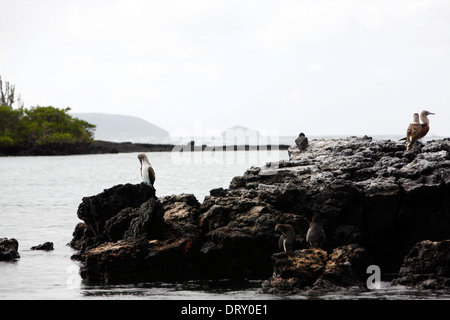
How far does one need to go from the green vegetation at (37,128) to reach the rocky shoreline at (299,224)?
82.6 metres

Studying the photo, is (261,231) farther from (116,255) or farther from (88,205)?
(88,205)

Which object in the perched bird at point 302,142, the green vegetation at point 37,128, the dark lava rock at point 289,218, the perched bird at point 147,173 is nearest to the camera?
the dark lava rock at point 289,218

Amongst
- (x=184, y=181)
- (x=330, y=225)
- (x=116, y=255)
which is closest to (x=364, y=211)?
(x=330, y=225)

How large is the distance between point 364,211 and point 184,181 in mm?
38496

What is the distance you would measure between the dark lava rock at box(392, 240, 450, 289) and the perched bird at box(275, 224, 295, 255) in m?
2.39

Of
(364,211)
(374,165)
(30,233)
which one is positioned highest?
(374,165)

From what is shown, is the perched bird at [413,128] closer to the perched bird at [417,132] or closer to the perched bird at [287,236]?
the perched bird at [417,132]

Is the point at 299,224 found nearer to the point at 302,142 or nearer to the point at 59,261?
the point at 302,142

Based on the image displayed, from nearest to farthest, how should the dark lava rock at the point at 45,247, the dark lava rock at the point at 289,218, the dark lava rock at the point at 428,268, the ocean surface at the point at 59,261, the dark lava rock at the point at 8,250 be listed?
1. the dark lava rock at the point at 428,268
2. the ocean surface at the point at 59,261
3. the dark lava rock at the point at 289,218
4. the dark lava rock at the point at 8,250
5. the dark lava rock at the point at 45,247

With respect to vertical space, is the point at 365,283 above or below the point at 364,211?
below

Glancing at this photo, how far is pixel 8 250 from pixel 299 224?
28.9 feet

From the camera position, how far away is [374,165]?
18.5 m

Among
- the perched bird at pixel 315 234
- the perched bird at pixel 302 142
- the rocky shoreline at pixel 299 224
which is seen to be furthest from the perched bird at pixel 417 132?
the perched bird at pixel 315 234

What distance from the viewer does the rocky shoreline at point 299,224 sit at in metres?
13.5
